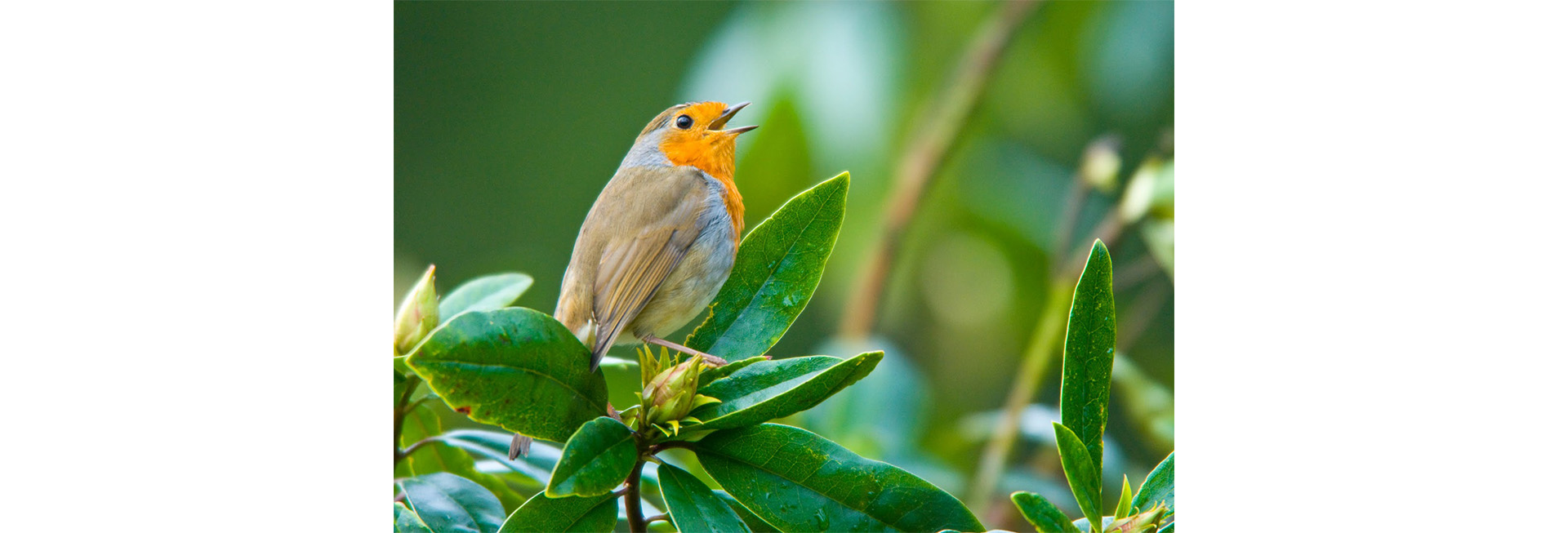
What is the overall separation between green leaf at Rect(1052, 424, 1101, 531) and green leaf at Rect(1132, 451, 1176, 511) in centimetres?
9

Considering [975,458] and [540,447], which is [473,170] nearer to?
[540,447]

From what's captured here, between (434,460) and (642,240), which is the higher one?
(642,240)

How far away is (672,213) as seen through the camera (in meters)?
1.37

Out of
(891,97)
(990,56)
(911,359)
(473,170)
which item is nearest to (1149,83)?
(990,56)

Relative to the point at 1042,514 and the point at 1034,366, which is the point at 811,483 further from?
the point at 1034,366

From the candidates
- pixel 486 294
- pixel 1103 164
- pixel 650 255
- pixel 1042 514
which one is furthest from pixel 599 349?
pixel 1103 164

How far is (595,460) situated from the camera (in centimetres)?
95

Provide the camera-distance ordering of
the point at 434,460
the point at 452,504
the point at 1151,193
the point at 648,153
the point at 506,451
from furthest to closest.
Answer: the point at 1151,193 < the point at 648,153 < the point at 434,460 < the point at 506,451 < the point at 452,504

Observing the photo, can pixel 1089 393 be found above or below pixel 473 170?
below

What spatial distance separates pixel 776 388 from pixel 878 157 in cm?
103

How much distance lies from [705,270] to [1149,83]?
88 cm

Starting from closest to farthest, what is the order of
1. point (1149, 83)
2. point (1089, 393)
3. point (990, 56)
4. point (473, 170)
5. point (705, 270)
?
point (1089, 393)
point (705, 270)
point (473, 170)
point (1149, 83)
point (990, 56)

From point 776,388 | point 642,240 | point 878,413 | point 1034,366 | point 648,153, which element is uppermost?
point 648,153

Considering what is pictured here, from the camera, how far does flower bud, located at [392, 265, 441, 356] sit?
3.97ft
